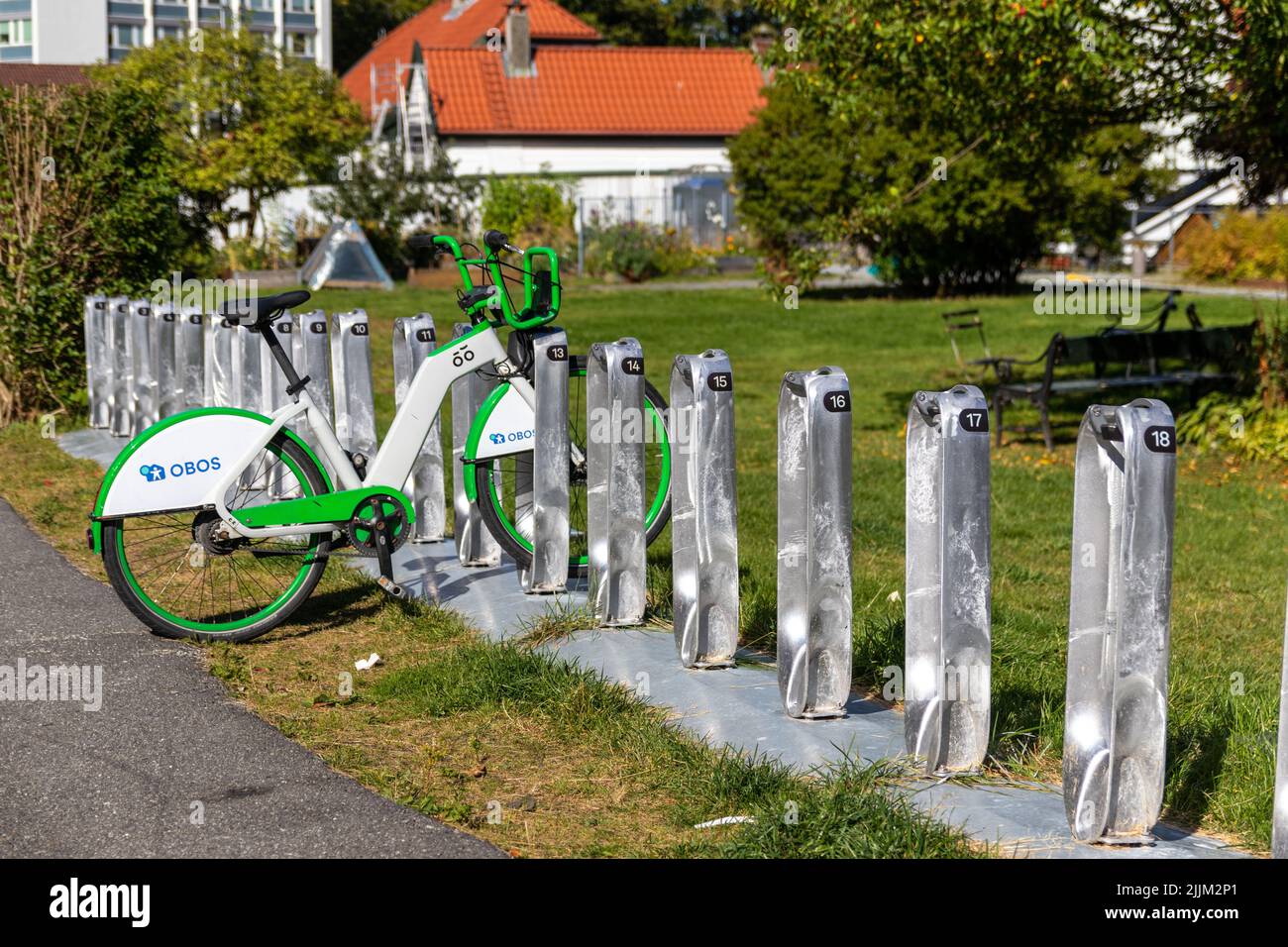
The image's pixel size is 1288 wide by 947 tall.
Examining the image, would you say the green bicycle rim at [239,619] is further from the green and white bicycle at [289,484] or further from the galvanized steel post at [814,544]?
the galvanized steel post at [814,544]

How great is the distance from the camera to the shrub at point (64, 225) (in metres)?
11.7

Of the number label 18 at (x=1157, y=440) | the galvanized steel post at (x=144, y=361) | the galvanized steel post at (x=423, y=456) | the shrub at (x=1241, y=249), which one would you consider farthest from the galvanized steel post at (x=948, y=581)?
the shrub at (x=1241, y=249)

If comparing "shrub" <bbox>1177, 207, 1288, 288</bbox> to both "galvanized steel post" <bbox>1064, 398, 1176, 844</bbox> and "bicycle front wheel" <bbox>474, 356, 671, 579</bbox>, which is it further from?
"galvanized steel post" <bbox>1064, 398, 1176, 844</bbox>

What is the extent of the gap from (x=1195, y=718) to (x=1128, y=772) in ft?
4.25

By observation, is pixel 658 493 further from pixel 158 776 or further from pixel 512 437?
pixel 158 776

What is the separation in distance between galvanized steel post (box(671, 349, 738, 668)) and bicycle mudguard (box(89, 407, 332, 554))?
1.58 meters

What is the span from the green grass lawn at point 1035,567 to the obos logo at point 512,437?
2.60 feet

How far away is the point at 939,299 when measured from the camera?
2797cm

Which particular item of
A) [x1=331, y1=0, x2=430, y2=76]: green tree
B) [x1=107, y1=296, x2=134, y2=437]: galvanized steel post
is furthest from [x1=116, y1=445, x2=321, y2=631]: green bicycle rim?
[x1=331, y1=0, x2=430, y2=76]: green tree

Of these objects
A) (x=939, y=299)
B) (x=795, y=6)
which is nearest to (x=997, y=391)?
(x=795, y=6)

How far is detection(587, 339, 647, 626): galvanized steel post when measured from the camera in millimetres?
6086

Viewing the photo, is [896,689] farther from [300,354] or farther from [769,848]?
[300,354]

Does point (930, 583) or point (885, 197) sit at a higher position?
point (885, 197)
